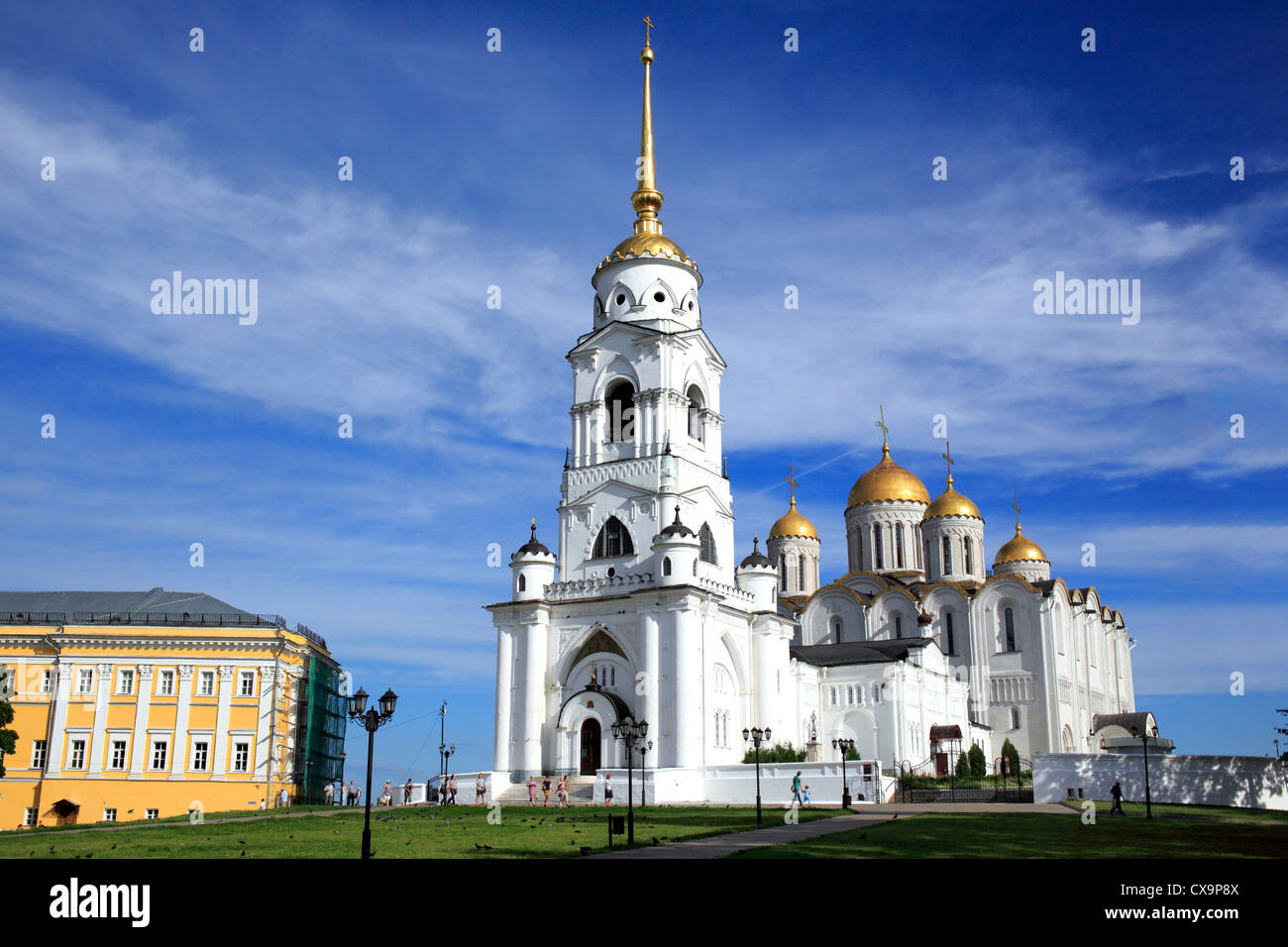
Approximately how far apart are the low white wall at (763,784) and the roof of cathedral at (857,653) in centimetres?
1298

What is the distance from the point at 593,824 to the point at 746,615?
60.5ft

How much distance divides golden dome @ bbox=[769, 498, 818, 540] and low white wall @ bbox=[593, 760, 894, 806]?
33866 millimetres

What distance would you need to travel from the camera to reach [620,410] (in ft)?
146

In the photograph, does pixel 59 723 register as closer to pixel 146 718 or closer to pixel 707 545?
pixel 146 718

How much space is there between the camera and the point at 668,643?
122 feet

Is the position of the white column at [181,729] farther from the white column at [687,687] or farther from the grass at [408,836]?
the white column at [687,687]

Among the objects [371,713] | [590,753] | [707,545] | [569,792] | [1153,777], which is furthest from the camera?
[707,545]

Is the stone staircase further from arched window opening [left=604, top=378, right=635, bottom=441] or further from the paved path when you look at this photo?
arched window opening [left=604, top=378, right=635, bottom=441]

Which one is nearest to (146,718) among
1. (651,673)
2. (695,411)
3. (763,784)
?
(651,673)

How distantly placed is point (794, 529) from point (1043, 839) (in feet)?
165

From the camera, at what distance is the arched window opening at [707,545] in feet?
140

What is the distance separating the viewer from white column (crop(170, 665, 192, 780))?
4412cm
